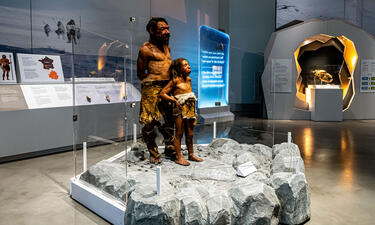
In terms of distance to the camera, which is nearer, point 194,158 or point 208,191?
point 208,191

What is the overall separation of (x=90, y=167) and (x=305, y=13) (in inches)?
438

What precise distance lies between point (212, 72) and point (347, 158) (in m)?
2.54

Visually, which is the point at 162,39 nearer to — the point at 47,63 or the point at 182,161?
the point at 182,161

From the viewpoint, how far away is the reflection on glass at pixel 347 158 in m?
4.14

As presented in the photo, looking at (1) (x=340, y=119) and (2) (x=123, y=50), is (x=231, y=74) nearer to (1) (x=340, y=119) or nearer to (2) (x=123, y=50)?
(2) (x=123, y=50)

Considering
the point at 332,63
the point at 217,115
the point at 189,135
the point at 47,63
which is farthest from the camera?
the point at 332,63

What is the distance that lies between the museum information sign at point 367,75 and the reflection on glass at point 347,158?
3.15m

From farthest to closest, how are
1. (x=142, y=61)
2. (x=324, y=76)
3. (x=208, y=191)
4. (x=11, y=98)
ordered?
(x=324, y=76)
(x=11, y=98)
(x=142, y=61)
(x=208, y=191)

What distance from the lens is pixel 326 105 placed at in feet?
31.3

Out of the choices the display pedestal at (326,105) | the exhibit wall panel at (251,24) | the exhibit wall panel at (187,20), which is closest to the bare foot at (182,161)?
the exhibit wall panel at (187,20)

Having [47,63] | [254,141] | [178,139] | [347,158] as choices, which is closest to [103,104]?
[178,139]

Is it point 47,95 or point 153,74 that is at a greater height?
point 153,74

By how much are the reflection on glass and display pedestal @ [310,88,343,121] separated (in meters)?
1.79

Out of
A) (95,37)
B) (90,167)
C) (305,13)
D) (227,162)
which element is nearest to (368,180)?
(227,162)
